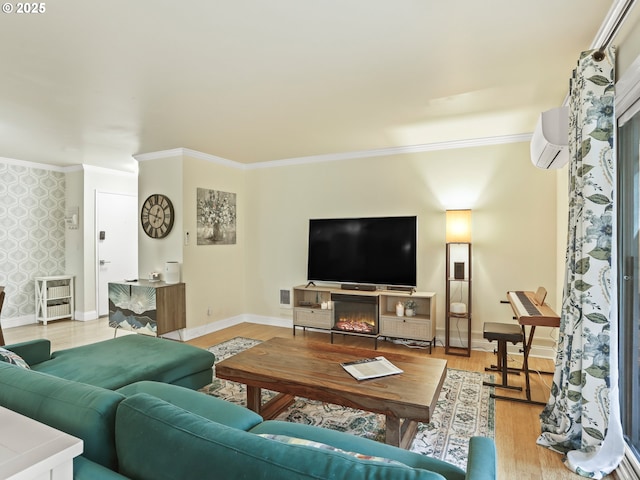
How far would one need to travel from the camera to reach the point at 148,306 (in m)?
4.30

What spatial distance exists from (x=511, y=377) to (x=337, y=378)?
2.12m

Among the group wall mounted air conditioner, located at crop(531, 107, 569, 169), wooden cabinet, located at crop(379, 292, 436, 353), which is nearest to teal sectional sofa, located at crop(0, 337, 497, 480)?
wall mounted air conditioner, located at crop(531, 107, 569, 169)

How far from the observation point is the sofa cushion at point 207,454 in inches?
31.7

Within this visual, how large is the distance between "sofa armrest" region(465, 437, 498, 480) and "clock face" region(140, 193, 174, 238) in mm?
4345

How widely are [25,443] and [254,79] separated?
2.45m

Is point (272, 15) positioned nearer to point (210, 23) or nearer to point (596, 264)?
point (210, 23)

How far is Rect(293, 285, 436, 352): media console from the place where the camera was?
4168mm

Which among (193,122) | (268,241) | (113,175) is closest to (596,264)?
(193,122)

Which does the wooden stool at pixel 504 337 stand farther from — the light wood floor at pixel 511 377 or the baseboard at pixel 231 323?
the baseboard at pixel 231 323

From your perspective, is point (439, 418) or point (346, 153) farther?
point (346, 153)

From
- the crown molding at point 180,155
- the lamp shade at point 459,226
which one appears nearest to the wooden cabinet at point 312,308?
the lamp shade at point 459,226

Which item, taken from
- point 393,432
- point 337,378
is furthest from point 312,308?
point 393,432

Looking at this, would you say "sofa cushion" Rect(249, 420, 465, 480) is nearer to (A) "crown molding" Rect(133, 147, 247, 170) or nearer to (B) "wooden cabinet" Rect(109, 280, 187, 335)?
(B) "wooden cabinet" Rect(109, 280, 187, 335)

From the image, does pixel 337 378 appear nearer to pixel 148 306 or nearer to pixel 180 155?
pixel 148 306
